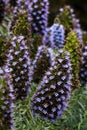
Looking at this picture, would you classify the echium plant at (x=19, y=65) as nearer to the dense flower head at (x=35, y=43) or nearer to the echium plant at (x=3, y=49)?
the echium plant at (x=3, y=49)

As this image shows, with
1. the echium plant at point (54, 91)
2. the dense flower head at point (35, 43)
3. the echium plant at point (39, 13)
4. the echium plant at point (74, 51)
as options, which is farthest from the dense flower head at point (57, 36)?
the echium plant at point (54, 91)

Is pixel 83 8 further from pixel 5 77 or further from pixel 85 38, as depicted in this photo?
pixel 5 77

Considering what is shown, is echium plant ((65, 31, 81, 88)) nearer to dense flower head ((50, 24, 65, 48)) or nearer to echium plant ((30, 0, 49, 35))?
echium plant ((30, 0, 49, 35))

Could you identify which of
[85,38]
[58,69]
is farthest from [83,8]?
[58,69]

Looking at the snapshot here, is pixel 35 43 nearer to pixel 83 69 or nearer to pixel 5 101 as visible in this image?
pixel 83 69

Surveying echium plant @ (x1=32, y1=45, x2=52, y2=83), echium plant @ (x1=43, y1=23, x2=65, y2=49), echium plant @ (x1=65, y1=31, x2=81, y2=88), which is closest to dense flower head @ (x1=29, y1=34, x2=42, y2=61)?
echium plant @ (x1=43, y1=23, x2=65, y2=49)
